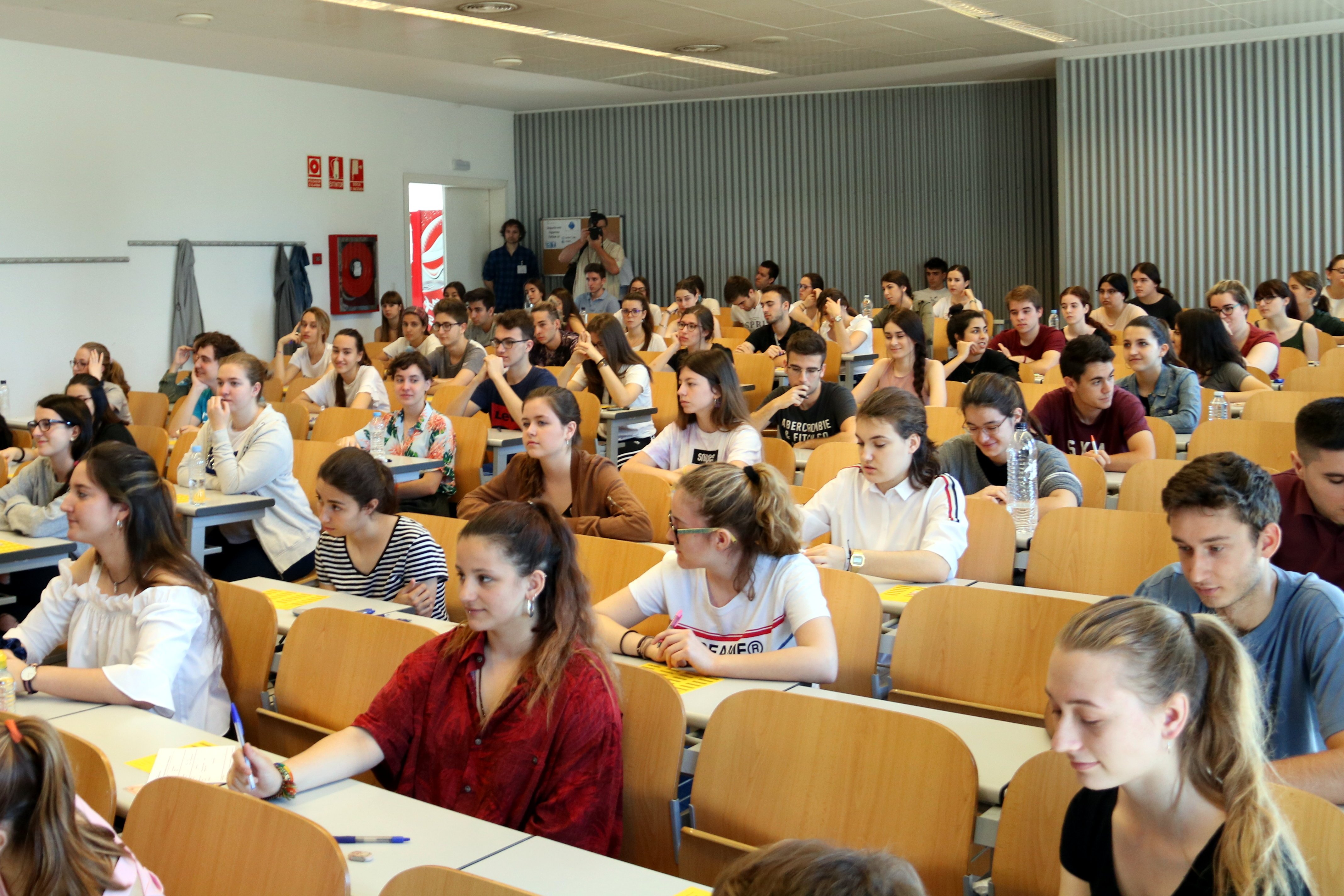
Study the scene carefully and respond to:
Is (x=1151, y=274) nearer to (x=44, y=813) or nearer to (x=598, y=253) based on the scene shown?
(x=598, y=253)

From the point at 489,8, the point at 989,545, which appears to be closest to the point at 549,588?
the point at 989,545

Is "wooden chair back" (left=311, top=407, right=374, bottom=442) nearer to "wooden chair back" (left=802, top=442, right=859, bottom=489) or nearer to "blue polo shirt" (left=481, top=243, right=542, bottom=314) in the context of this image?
"wooden chair back" (left=802, top=442, right=859, bottom=489)

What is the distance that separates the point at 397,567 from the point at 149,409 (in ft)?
15.1

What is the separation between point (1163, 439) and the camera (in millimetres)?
5297

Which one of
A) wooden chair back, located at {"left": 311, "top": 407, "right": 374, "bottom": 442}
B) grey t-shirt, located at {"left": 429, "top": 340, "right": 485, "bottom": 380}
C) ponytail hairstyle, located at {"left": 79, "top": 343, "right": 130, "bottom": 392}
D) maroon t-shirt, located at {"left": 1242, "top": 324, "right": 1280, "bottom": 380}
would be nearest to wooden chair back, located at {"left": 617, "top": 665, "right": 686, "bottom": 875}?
wooden chair back, located at {"left": 311, "top": 407, "right": 374, "bottom": 442}

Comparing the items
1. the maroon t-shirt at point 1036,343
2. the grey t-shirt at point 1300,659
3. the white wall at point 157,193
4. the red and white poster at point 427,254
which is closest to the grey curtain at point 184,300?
the white wall at point 157,193

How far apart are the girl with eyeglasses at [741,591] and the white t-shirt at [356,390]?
15.0 feet

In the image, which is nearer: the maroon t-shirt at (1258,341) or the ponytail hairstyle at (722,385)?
the ponytail hairstyle at (722,385)

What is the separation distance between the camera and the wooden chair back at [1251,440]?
4828 millimetres

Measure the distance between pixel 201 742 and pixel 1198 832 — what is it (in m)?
1.99

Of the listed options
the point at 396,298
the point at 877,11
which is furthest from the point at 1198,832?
the point at 396,298

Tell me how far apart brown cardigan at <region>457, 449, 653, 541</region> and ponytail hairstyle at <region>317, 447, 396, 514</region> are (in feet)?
1.40

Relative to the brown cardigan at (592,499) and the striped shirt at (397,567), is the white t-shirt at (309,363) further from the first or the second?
the striped shirt at (397,567)

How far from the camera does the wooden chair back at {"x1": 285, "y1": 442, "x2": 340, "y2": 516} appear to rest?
556cm
